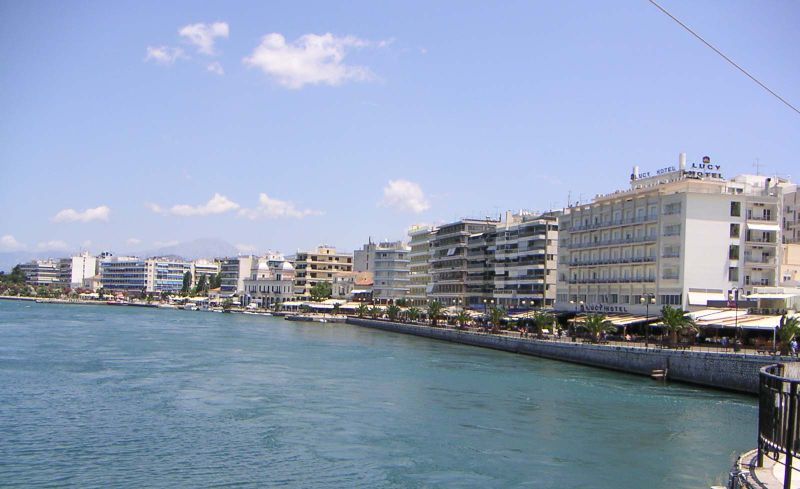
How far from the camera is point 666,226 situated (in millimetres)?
74125

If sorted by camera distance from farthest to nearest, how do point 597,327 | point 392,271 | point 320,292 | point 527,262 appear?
1. point 320,292
2. point 392,271
3. point 527,262
4. point 597,327

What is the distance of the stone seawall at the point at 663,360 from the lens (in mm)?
49156

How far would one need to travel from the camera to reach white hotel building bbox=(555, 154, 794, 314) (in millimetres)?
71000

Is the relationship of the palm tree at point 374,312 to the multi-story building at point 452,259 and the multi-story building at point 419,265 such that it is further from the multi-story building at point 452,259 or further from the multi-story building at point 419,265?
the multi-story building at point 452,259

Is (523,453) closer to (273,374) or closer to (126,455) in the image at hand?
(126,455)

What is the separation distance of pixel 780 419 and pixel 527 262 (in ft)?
314

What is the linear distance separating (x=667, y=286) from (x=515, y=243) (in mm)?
39709

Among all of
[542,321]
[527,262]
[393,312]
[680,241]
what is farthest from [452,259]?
[680,241]

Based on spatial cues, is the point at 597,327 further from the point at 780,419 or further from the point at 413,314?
the point at 413,314

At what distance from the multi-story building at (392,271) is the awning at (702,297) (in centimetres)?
9932

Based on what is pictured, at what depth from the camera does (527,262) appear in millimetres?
107812

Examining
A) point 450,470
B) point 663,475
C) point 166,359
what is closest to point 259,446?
point 450,470

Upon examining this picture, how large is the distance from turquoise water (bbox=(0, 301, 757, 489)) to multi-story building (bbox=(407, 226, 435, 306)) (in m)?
86.9

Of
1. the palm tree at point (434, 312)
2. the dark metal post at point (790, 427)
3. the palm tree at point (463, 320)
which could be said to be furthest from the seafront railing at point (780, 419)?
the palm tree at point (434, 312)
